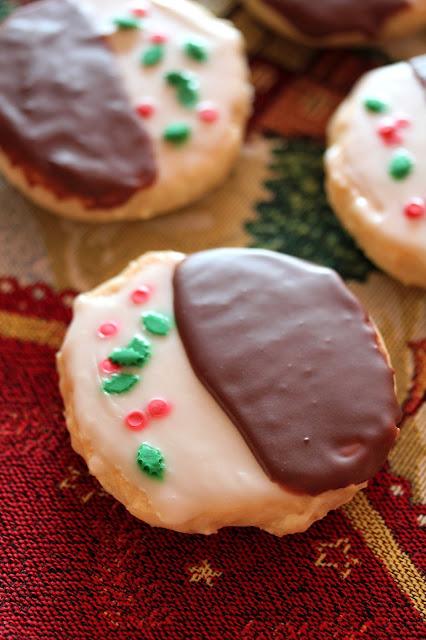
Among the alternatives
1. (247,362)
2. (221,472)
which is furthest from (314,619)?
(247,362)

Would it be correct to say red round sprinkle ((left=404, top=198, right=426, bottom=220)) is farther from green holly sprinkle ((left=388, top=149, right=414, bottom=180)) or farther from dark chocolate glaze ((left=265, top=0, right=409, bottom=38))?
dark chocolate glaze ((left=265, top=0, right=409, bottom=38))

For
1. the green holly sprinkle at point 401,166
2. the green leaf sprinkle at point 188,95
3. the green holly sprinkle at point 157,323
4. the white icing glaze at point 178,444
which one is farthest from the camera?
the green leaf sprinkle at point 188,95

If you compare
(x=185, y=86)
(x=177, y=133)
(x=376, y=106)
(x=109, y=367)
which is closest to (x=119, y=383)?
(x=109, y=367)

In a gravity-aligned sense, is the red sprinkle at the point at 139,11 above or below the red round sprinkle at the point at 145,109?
above

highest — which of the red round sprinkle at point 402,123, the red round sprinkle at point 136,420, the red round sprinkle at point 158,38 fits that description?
the red round sprinkle at point 402,123

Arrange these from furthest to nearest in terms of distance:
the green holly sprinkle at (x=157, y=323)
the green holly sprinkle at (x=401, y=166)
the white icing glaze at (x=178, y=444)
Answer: the green holly sprinkle at (x=401, y=166)
the green holly sprinkle at (x=157, y=323)
the white icing glaze at (x=178, y=444)

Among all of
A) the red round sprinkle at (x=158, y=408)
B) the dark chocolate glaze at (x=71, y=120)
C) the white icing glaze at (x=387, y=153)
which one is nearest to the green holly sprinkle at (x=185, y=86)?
the dark chocolate glaze at (x=71, y=120)

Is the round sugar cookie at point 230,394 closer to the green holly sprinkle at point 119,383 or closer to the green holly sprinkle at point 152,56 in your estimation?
the green holly sprinkle at point 119,383
